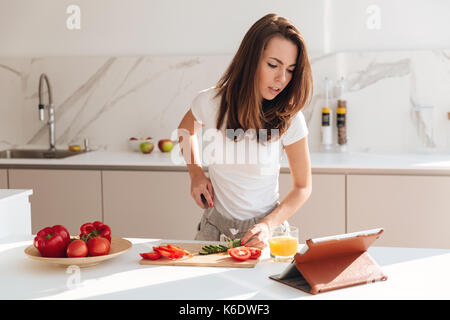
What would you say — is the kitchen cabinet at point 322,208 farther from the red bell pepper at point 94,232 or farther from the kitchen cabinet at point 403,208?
the red bell pepper at point 94,232

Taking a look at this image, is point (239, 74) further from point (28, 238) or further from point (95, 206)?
point (95, 206)

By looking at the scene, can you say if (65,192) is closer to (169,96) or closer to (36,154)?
(36,154)

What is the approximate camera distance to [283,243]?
166 centimetres

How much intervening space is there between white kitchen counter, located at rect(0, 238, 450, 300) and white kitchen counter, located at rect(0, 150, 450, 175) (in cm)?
136

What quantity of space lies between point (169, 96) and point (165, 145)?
35 cm

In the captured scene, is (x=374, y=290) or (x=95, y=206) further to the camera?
(x=95, y=206)

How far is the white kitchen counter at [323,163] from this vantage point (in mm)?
3064

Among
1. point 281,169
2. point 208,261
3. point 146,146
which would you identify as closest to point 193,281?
point 208,261

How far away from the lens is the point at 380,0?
11.7ft

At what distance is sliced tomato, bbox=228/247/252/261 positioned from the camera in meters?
1.65

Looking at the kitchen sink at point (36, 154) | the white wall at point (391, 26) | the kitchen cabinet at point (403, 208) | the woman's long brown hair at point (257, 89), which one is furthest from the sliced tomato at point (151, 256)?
the white wall at point (391, 26)
